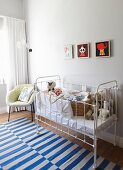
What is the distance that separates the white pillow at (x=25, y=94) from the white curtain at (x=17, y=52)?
1.56ft

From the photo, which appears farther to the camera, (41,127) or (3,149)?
(41,127)

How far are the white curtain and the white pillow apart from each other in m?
0.48

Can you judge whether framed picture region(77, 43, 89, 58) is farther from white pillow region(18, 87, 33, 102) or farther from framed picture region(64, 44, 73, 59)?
white pillow region(18, 87, 33, 102)

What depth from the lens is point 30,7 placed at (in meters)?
3.55

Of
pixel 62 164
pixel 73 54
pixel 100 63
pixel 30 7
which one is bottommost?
pixel 62 164

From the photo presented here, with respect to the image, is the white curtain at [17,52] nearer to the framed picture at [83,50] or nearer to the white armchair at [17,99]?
the white armchair at [17,99]

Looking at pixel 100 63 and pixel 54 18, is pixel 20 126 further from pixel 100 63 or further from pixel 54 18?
pixel 54 18

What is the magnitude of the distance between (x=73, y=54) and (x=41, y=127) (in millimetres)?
1498

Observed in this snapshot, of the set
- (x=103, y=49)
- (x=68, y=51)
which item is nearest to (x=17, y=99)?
(x=68, y=51)

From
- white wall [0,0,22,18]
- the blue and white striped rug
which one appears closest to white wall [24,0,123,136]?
white wall [0,0,22,18]

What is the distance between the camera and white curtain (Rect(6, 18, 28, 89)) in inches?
144

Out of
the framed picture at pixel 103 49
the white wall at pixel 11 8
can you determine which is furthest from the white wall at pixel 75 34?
the white wall at pixel 11 8

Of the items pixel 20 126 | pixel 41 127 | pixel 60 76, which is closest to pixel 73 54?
pixel 60 76

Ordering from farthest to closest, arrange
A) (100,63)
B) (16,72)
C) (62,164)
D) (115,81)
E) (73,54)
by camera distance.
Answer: (16,72)
(73,54)
(100,63)
(115,81)
(62,164)
